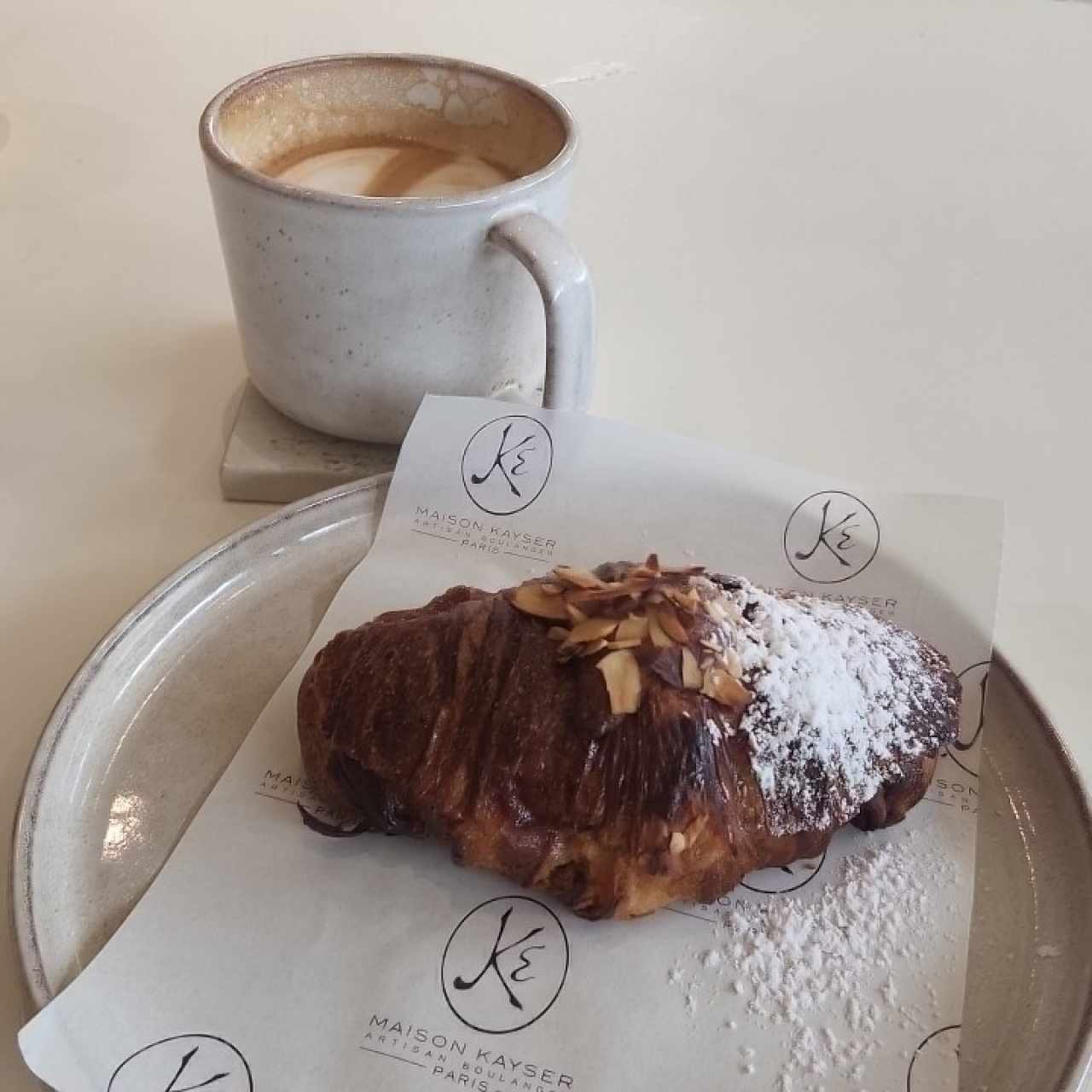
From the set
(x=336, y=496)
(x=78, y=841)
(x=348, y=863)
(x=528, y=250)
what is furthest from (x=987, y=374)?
(x=78, y=841)

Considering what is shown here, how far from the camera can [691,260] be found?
1296mm

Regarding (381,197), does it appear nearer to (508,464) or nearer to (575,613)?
(508,464)

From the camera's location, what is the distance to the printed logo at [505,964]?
20.9 inches

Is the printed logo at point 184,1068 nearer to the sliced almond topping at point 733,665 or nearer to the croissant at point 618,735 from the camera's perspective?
the croissant at point 618,735

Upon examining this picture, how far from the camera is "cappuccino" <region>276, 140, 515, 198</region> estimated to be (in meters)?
0.91

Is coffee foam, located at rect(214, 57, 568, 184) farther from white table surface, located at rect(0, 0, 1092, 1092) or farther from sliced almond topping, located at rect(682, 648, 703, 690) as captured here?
sliced almond topping, located at rect(682, 648, 703, 690)

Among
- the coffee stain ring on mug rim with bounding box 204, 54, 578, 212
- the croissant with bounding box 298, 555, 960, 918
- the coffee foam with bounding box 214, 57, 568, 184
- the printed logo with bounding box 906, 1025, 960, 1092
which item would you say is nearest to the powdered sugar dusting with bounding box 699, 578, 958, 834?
the croissant with bounding box 298, 555, 960, 918

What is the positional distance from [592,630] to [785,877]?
0.60 feet

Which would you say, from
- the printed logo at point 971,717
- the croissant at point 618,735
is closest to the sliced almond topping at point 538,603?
the croissant at point 618,735

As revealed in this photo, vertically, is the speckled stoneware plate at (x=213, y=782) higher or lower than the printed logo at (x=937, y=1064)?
higher

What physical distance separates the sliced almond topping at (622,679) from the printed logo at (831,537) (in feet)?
0.70

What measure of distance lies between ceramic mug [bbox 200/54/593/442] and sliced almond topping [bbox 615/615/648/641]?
0.26 meters

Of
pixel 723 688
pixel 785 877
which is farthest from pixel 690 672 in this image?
pixel 785 877

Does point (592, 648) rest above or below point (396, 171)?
below
